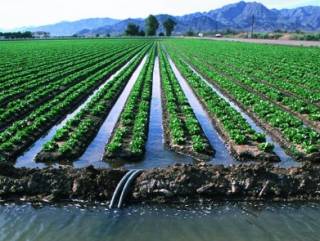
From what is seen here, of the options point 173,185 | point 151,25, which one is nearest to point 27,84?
point 173,185

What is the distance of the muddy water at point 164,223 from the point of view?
30.9ft

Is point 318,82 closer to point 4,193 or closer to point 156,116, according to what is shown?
point 156,116

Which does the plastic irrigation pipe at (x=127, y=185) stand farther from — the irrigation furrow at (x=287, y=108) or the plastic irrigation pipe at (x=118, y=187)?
the irrigation furrow at (x=287, y=108)

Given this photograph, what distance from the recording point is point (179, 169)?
11.7 meters

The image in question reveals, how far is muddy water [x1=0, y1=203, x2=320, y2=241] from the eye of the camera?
9428mm

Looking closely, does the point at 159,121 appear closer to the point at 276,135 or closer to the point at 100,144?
the point at 100,144

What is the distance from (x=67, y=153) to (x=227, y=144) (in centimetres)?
530

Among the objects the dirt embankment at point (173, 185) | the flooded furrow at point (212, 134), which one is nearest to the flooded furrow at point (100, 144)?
the dirt embankment at point (173, 185)

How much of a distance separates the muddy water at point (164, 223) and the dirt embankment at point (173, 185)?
16.5 inches

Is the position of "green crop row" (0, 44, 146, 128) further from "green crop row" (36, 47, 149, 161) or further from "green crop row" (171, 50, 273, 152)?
"green crop row" (171, 50, 273, 152)

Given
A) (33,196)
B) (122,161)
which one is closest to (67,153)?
(122,161)

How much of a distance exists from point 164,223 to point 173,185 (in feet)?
5.00

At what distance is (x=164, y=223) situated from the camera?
9953 millimetres

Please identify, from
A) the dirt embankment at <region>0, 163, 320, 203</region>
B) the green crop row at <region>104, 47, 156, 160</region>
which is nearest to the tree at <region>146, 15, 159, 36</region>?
the green crop row at <region>104, 47, 156, 160</region>
